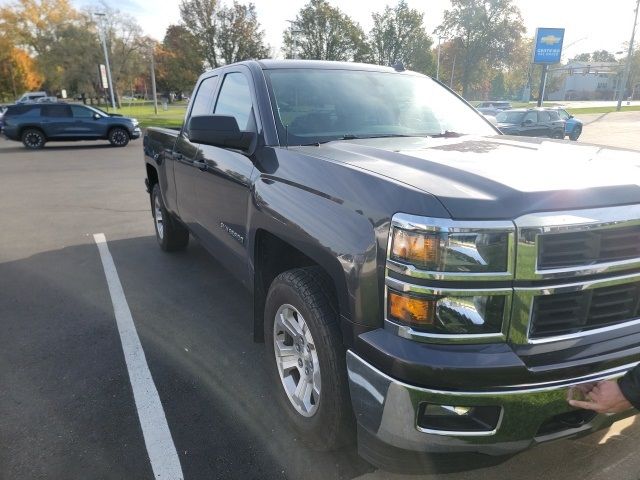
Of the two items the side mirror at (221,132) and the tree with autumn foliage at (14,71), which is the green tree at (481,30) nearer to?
the tree with autumn foliage at (14,71)

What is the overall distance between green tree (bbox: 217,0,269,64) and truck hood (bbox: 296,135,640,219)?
32.6 metres

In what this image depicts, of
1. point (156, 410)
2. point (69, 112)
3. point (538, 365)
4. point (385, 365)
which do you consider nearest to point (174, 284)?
point (156, 410)

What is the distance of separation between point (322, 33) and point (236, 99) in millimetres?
42407

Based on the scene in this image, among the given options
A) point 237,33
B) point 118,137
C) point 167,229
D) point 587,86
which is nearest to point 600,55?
point 587,86

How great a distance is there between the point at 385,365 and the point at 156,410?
67.6 inches

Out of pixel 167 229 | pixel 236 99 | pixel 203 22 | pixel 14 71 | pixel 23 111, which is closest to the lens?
pixel 236 99

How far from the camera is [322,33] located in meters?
42.3

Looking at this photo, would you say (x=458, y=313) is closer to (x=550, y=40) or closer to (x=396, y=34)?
(x=550, y=40)

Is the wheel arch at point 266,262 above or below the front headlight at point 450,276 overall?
below

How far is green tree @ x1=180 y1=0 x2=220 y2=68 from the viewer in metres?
31.7

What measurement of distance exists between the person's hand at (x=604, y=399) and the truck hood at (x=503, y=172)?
0.67 meters

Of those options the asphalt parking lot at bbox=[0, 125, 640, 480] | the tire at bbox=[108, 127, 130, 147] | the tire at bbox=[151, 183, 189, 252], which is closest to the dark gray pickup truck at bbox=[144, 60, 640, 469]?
the asphalt parking lot at bbox=[0, 125, 640, 480]

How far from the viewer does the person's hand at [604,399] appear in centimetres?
174

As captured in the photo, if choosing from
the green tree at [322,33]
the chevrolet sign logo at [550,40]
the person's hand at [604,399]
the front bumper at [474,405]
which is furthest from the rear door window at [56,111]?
the chevrolet sign logo at [550,40]
